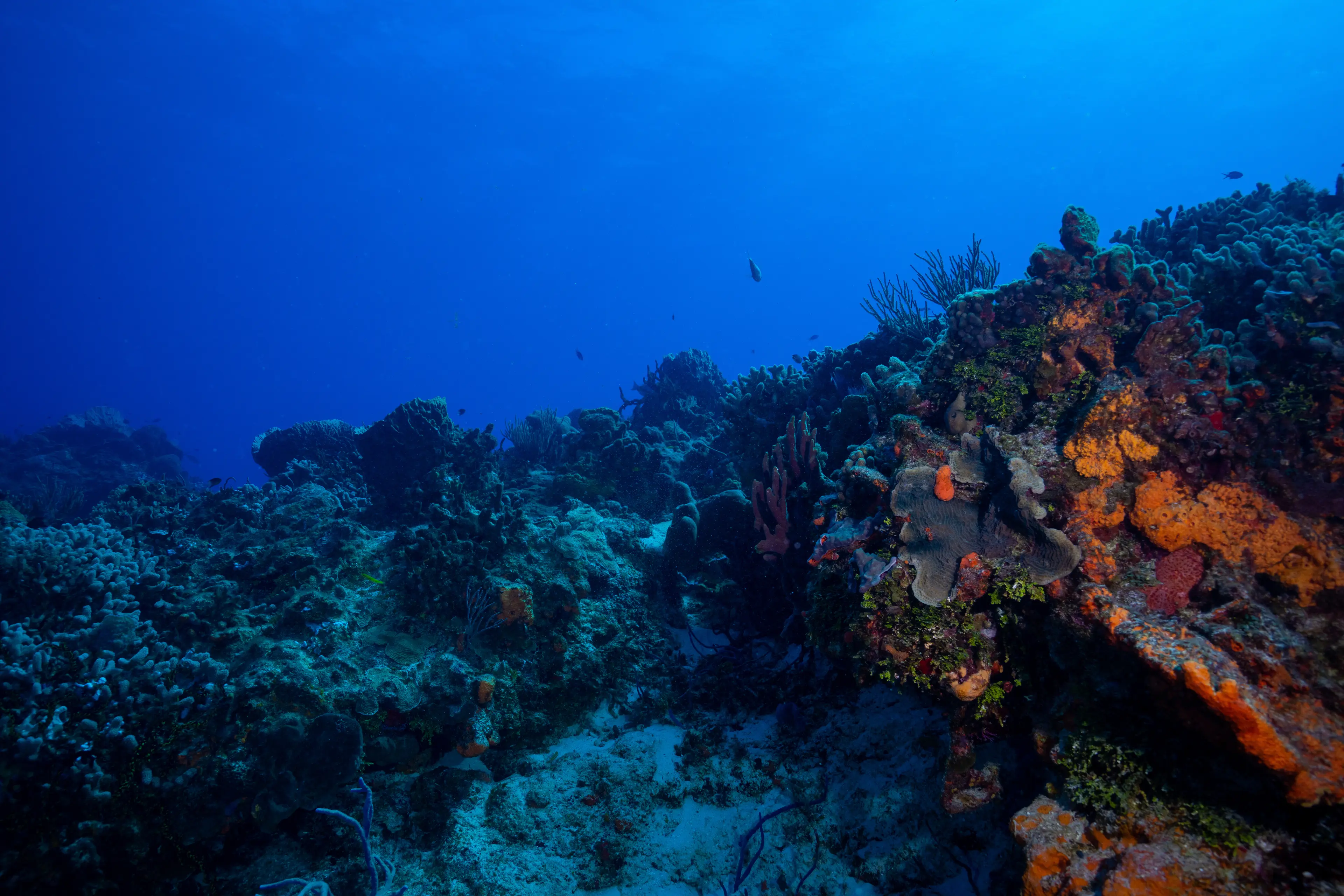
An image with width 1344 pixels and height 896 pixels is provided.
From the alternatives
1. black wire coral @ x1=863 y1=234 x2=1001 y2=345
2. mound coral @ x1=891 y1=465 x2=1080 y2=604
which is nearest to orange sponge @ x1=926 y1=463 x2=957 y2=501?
mound coral @ x1=891 y1=465 x2=1080 y2=604

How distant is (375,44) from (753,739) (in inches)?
2506

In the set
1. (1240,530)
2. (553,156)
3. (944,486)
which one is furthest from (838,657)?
(553,156)

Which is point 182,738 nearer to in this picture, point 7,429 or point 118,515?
point 118,515

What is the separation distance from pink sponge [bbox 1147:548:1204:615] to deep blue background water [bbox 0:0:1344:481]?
57.1 m

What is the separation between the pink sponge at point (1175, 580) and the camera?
89.7 inches

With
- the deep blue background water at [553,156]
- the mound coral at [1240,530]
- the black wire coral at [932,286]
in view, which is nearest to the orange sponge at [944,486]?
the mound coral at [1240,530]

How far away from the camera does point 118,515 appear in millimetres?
8188

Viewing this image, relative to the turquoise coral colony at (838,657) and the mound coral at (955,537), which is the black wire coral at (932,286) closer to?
the turquoise coral colony at (838,657)

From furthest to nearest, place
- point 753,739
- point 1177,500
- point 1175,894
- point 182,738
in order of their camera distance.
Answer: point 753,739 → point 182,738 → point 1177,500 → point 1175,894

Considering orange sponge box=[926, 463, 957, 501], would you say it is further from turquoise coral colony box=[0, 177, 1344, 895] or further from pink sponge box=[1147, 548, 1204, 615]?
pink sponge box=[1147, 548, 1204, 615]

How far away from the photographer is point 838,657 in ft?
10.1

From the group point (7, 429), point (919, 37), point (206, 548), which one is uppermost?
point (919, 37)

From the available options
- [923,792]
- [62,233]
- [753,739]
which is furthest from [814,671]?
[62,233]

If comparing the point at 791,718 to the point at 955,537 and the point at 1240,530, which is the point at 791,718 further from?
the point at 1240,530
